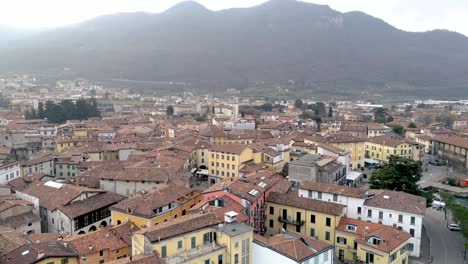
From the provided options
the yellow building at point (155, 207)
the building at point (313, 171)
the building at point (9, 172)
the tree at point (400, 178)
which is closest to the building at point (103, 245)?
the yellow building at point (155, 207)

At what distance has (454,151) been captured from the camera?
249ft

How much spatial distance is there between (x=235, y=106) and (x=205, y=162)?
60.4 metres

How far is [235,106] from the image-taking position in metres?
121

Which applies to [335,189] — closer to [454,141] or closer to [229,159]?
[229,159]

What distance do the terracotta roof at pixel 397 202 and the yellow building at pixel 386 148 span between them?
33.2 m

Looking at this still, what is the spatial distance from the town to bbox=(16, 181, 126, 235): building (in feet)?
0.36

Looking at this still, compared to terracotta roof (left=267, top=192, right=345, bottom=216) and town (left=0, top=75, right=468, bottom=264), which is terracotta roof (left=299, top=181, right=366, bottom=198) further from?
terracotta roof (left=267, top=192, right=345, bottom=216)

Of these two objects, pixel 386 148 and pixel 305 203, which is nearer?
pixel 305 203

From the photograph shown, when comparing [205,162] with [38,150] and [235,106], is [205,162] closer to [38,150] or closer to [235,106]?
[38,150]

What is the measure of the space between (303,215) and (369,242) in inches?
243

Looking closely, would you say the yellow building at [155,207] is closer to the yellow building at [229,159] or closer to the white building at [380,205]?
the white building at [380,205]

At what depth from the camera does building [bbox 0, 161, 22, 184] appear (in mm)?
48906

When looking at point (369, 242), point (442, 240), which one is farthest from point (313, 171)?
point (369, 242)

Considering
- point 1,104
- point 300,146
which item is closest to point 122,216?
point 300,146
